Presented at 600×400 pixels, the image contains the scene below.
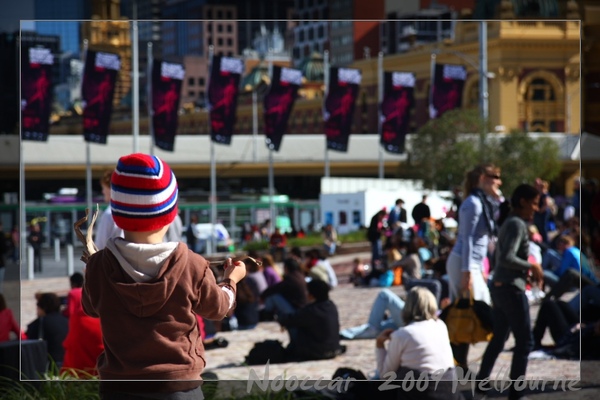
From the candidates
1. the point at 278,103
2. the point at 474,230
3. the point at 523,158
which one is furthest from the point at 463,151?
the point at 474,230

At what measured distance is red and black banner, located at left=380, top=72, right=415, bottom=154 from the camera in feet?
41.3

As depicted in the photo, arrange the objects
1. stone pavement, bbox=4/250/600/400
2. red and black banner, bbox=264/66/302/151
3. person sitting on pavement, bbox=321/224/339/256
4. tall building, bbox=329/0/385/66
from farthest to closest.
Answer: tall building, bbox=329/0/385/66, red and black banner, bbox=264/66/302/151, person sitting on pavement, bbox=321/224/339/256, stone pavement, bbox=4/250/600/400

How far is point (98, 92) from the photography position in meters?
17.6

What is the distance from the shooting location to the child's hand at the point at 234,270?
396cm

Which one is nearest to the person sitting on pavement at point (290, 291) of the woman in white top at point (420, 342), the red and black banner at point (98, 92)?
the woman in white top at point (420, 342)

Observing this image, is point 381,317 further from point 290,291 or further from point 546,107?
point 546,107

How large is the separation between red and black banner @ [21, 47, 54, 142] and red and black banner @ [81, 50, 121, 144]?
0.82 metres

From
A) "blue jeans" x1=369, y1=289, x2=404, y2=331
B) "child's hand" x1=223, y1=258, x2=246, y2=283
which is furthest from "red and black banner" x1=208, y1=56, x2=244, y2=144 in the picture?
"child's hand" x1=223, y1=258, x2=246, y2=283

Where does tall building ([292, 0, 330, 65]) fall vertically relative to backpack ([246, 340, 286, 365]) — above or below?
above

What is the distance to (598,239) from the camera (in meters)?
11.8

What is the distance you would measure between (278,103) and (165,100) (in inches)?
69.8

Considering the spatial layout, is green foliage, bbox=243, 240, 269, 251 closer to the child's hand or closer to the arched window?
the arched window

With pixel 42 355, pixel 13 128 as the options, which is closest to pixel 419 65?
pixel 42 355

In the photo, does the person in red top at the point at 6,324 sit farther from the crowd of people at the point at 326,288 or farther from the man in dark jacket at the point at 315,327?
the man in dark jacket at the point at 315,327
